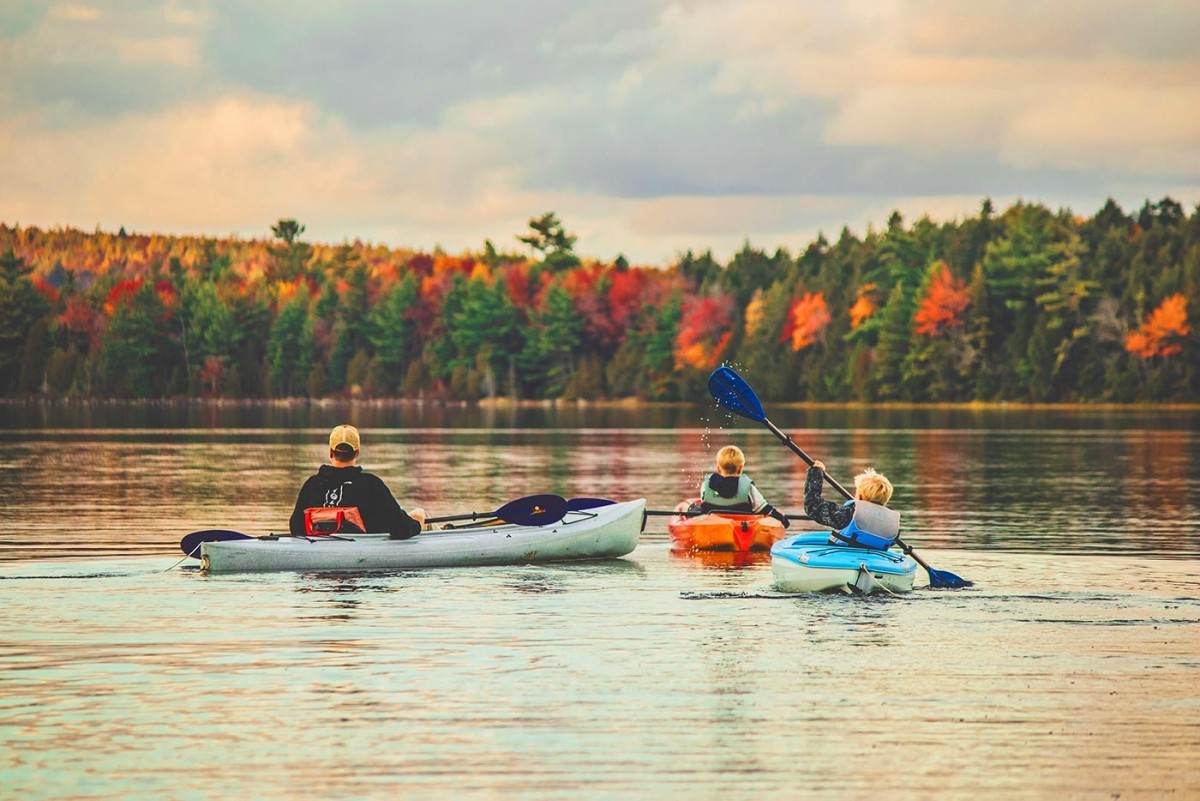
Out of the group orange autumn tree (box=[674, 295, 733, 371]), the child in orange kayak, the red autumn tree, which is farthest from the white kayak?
the red autumn tree

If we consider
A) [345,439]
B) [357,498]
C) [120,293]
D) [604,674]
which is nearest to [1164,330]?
[357,498]

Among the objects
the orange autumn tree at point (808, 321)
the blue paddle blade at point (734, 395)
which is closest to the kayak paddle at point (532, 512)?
the blue paddle blade at point (734, 395)

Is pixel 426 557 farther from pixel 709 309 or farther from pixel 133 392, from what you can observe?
pixel 133 392

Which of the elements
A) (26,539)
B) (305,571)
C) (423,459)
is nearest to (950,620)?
(305,571)

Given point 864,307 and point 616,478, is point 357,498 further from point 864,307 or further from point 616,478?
point 864,307

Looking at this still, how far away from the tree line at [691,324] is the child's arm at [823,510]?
99714 mm

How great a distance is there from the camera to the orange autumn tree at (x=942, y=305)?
128250 millimetres

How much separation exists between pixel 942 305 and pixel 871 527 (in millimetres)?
112070

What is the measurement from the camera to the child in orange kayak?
23.8 metres

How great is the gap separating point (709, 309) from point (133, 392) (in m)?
53.7

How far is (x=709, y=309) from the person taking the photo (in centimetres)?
15550

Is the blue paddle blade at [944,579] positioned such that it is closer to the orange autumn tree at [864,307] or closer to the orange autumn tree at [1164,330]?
the orange autumn tree at [1164,330]

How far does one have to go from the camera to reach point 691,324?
507 feet

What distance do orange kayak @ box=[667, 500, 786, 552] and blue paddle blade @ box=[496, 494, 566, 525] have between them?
7.19 ft
